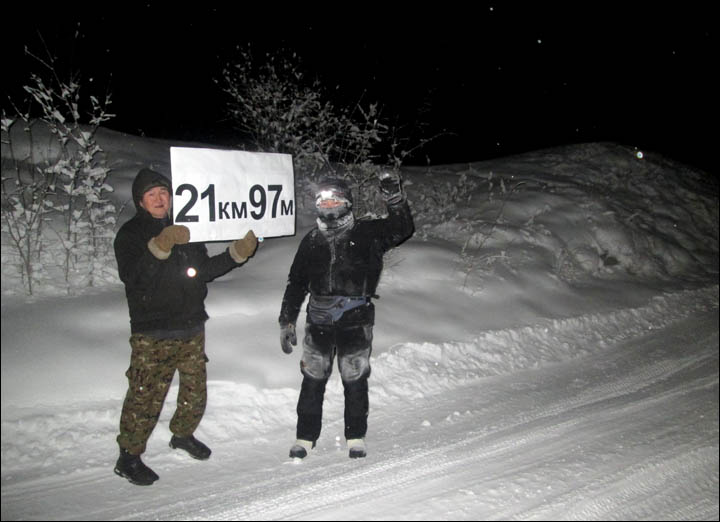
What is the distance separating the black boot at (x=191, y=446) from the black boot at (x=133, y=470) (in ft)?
1.05

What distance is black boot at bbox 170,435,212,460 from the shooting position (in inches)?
138

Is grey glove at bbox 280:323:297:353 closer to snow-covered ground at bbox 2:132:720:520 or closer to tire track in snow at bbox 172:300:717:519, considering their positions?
snow-covered ground at bbox 2:132:720:520

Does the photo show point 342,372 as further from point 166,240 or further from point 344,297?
point 166,240

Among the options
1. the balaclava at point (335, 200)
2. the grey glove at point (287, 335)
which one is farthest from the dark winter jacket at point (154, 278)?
the balaclava at point (335, 200)

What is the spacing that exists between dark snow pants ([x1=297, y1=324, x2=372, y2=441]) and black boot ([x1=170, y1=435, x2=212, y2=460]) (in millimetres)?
704

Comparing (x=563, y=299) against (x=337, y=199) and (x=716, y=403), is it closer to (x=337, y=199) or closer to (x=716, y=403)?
(x=716, y=403)

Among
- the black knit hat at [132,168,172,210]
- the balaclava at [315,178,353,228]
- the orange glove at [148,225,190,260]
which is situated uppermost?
the black knit hat at [132,168,172,210]

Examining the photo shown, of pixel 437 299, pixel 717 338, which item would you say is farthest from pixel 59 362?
pixel 717 338

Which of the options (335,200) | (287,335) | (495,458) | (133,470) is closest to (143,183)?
(335,200)

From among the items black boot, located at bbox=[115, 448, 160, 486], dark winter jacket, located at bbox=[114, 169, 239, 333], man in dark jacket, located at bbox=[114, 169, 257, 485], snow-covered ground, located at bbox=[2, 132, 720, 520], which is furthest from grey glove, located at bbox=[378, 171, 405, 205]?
black boot, located at bbox=[115, 448, 160, 486]

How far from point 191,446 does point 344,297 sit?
1.58m

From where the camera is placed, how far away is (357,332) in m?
3.64

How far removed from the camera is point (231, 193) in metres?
3.65

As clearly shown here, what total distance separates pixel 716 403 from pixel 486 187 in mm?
7037
